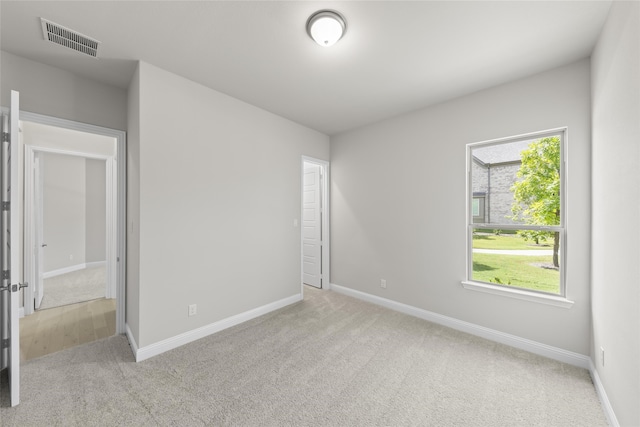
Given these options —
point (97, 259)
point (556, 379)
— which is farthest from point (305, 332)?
Result: point (97, 259)

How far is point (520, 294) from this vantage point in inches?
99.9

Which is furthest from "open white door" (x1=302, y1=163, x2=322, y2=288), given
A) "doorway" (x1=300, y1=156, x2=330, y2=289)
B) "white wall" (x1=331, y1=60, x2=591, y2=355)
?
"white wall" (x1=331, y1=60, x2=591, y2=355)

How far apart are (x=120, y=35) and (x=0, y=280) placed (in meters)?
2.05

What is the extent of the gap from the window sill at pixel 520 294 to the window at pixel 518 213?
53 millimetres

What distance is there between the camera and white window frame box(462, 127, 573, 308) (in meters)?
→ 2.36

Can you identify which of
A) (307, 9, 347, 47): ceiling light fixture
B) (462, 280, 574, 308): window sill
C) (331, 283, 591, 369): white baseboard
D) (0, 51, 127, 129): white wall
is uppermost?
(307, 9, 347, 47): ceiling light fixture

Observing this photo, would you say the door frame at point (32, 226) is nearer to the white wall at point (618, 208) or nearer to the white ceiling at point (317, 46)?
the white ceiling at point (317, 46)

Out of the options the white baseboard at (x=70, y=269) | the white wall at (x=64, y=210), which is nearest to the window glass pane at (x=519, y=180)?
the white wall at (x=64, y=210)

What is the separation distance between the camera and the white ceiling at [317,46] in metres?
1.72

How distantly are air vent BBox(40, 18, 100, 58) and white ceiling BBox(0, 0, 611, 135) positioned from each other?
0.06 metres

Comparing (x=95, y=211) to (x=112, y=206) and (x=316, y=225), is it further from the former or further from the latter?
(x=316, y=225)

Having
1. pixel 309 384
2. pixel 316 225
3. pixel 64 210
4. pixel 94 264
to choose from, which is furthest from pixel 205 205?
pixel 94 264

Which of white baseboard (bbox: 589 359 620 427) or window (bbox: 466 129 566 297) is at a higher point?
window (bbox: 466 129 566 297)

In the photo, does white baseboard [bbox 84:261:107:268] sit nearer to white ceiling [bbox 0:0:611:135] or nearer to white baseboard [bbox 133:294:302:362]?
white baseboard [bbox 133:294:302:362]
